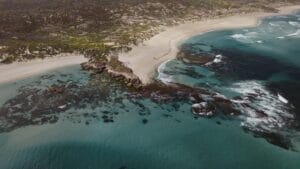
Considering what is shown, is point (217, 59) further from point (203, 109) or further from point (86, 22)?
point (86, 22)

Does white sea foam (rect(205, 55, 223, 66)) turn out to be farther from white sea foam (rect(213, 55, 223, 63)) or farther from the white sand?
the white sand

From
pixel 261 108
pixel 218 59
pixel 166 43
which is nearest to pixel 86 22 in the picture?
pixel 166 43

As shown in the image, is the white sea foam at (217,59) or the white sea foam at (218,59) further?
the white sea foam at (218,59)

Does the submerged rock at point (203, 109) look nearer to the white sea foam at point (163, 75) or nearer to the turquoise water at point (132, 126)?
the turquoise water at point (132, 126)

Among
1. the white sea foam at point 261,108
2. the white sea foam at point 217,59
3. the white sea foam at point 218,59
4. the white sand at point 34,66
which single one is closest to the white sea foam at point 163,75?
the white sea foam at point 217,59

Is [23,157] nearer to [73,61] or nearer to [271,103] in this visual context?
[73,61]
